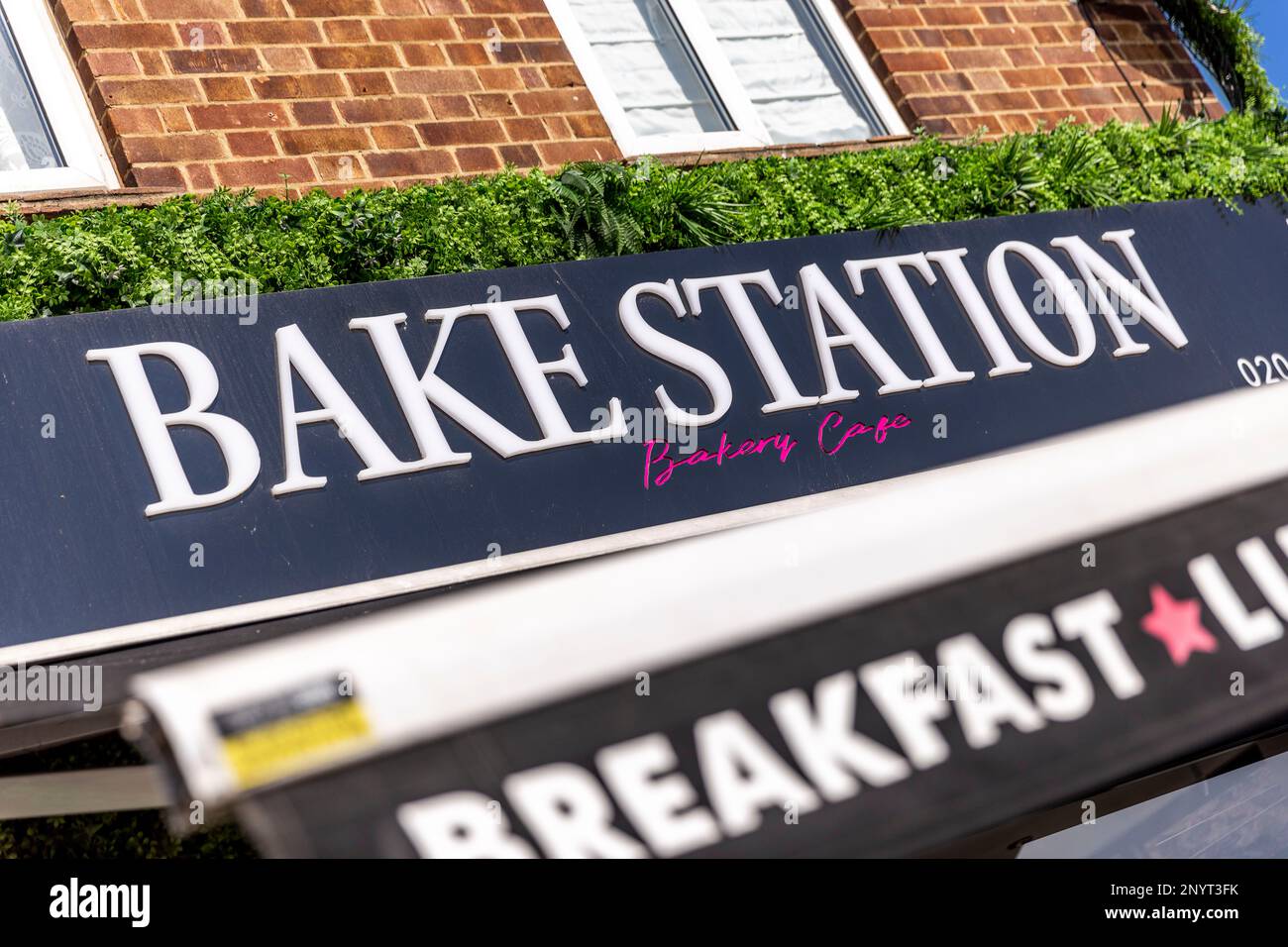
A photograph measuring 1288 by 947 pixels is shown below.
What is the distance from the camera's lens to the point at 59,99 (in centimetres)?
515

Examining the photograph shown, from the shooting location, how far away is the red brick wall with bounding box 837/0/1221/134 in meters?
6.95

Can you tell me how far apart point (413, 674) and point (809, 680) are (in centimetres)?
52

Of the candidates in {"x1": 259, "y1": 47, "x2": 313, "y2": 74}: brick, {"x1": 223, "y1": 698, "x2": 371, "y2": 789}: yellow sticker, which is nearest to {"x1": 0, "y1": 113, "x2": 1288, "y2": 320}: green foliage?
{"x1": 259, "y1": 47, "x2": 313, "y2": 74}: brick

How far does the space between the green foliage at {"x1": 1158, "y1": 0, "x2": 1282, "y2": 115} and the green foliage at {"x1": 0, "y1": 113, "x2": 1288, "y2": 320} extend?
336 mm

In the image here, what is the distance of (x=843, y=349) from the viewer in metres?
5.40

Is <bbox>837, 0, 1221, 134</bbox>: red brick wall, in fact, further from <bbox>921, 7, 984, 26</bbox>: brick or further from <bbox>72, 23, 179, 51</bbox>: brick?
<bbox>72, 23, 179, 51</bbox>: brick

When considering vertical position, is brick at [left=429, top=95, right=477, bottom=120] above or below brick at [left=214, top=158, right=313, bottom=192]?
above

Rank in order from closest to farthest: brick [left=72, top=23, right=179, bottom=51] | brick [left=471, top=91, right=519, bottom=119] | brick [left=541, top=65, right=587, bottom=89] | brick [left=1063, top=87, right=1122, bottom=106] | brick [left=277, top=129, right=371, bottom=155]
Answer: brick [left=72, top=23, right=179, bottom=51]
brick [left=277, top=129, right=371, bottom=155]
brick [left=471, top=91, right=519, bottom=119]
brick [left=541, top=65, right=587, bottom=89]
brick [left=1063, top=87, right=1122, bottom=106]

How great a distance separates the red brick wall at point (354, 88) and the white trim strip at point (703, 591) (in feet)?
13.3

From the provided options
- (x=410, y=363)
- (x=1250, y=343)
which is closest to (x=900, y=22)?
(x=1250, y=343)

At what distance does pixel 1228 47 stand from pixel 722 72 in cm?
324

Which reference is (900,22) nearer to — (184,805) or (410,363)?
(410,363)

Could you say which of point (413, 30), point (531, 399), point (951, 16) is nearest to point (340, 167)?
point (413, 30)
